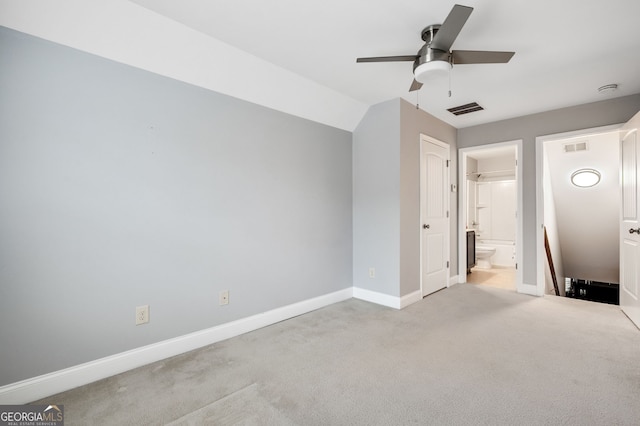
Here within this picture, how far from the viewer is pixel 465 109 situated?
3.75 m

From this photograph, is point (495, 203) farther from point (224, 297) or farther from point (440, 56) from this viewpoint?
point (224, 297)

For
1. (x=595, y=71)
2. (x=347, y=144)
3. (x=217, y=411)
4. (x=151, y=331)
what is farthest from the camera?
(x=347, y=144)

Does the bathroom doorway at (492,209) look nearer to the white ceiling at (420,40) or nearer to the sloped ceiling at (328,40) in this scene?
the white ceiling at (420,40)

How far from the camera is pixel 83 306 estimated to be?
1.89 m

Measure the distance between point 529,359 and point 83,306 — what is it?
325 cm

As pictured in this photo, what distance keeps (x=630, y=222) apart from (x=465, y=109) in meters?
2.12

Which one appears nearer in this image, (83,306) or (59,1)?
(59,1)

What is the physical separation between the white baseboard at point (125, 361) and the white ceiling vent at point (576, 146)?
462 cm

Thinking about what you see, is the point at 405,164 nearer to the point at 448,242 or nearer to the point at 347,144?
the point at 347,144

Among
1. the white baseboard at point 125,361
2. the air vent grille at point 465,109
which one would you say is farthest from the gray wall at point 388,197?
the white baseboard at point 125,361

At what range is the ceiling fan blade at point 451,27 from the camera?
5.03 feet

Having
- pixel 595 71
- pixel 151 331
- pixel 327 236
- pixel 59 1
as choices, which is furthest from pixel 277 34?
pixel 595 71

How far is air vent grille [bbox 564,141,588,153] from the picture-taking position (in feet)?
13.6

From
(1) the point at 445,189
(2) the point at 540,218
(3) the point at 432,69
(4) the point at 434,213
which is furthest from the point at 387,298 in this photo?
(3) the point at 432,69
